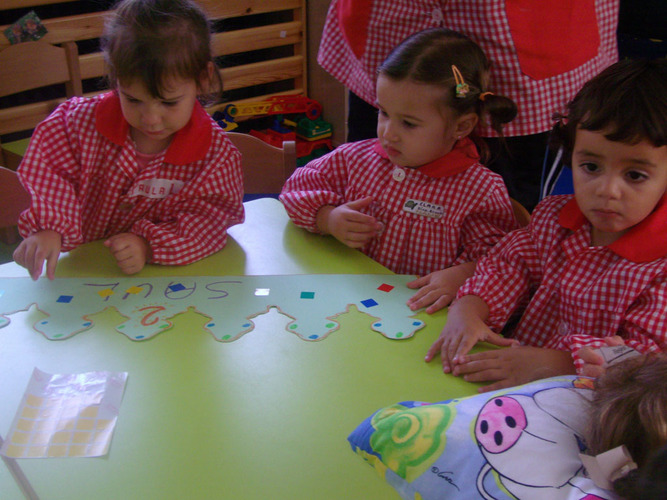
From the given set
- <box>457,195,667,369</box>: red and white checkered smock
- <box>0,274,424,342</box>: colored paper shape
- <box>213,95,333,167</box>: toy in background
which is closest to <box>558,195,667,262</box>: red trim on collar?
<box>457,195,667,369</box>: red and white checkered smock

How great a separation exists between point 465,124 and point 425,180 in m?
0.14

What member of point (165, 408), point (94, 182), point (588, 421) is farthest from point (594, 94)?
point (94, 182)

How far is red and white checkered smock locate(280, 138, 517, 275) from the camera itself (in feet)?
3.95

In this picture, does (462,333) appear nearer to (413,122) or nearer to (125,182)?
(413,122)

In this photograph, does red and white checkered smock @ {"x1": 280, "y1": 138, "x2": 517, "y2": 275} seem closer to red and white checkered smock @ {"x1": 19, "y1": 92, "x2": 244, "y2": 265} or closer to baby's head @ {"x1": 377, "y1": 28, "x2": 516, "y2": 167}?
baby's head @ {"x1": 377, "y1": 28, "x2": 516, "y2": 167}

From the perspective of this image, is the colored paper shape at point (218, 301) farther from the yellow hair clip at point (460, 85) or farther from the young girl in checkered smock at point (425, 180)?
the yellow hair clip at point (460, 85)

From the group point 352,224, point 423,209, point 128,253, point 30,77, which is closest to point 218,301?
point 128,253

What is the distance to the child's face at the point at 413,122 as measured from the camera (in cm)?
115

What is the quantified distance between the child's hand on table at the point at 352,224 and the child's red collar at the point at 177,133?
11.5 inches

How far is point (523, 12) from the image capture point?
1.30 meters

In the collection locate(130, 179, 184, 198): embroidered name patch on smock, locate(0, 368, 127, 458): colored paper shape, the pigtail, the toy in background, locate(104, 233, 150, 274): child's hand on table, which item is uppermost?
the pigtail

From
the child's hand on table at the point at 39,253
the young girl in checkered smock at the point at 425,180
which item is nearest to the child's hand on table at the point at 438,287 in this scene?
the young girl in checkered smock at the point at 425,180

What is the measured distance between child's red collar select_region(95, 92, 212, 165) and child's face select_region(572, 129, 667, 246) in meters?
0.72

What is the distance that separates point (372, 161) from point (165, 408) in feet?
2.34
